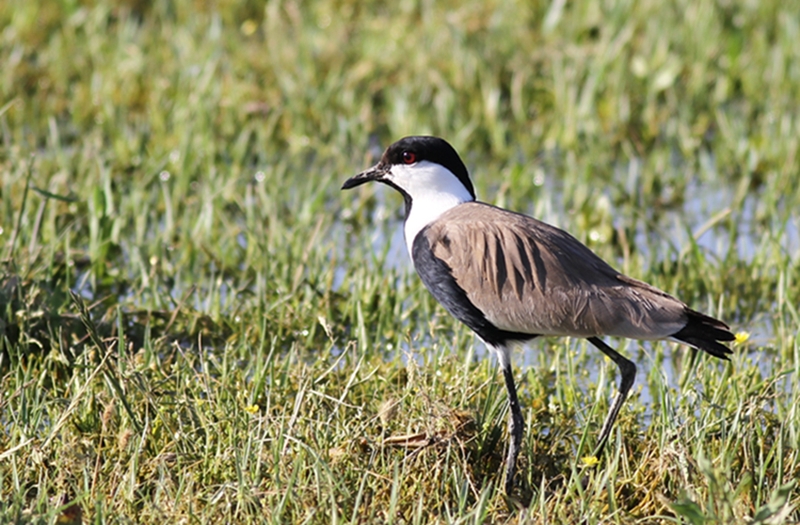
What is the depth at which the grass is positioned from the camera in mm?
3830

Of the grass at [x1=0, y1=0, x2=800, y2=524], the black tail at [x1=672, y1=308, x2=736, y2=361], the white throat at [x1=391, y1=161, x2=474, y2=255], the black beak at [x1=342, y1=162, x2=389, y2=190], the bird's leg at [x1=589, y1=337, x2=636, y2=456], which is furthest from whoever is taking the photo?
the black beak at [x1=342, y1=162, x2=389, y2=190]

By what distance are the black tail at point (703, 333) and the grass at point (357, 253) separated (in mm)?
189

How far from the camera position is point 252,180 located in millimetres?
6516

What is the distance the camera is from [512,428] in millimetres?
4035

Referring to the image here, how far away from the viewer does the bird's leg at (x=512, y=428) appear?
13.1 feet

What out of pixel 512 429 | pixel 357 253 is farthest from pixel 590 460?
pixel 357 253

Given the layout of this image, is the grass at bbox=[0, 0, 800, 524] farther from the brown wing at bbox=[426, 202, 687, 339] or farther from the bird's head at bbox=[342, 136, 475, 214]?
the bird's head at bbox=[342, 136, 475, 214]

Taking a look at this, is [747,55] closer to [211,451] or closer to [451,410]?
[451,410]

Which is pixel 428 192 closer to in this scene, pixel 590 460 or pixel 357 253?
pixel 357 253

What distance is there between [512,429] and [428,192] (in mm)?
1025

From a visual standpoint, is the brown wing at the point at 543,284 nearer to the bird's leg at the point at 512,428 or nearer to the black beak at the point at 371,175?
the bird's leg at the point at 512,428

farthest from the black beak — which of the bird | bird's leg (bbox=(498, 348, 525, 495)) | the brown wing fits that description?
bird's leg (bbox=(498, 348, 525, 495))

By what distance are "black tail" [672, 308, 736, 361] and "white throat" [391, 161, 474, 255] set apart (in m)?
1.03

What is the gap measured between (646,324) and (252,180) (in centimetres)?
306
